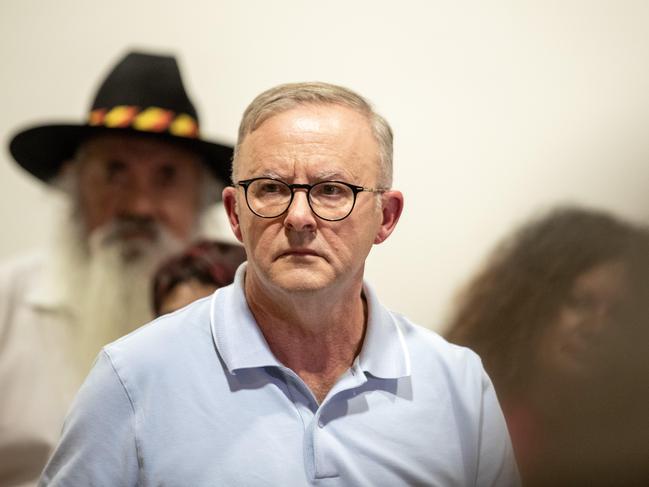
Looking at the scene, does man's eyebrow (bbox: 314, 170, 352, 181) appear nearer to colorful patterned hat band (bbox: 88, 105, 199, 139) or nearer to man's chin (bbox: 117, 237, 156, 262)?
colorful patterned hat band (bbox: 88, 105, 199, 139)

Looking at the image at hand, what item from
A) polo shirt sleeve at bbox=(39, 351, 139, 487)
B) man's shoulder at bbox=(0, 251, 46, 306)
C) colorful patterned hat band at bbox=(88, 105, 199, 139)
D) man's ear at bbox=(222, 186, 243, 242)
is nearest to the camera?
polo shirt sleeve at bbox=(39, 351, 139, 487)

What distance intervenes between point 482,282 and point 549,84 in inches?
21.9

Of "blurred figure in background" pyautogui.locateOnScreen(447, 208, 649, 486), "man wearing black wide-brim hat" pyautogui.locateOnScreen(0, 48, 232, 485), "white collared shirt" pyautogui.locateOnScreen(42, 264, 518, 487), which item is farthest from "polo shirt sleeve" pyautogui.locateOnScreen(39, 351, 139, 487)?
"blurred figure in background" pyautogui.locateOnScreen(447, 208, 649, 486)


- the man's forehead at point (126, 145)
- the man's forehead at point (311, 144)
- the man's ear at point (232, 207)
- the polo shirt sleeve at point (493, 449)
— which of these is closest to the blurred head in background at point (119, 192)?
the man's forehead at point (126, 145)

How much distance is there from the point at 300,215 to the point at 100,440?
52 centimetres

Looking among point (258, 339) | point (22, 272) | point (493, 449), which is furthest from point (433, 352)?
point (22, 272)

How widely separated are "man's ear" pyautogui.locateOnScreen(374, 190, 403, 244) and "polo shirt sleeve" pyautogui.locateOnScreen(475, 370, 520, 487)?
0.40 meters

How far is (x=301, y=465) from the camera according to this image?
4.07ft

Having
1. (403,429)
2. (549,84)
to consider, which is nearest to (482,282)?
(549,84)

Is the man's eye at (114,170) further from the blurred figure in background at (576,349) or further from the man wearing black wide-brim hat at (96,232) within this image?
the blurred figure in background at (576,349)

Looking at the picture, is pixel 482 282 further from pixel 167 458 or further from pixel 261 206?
pixel 167 458

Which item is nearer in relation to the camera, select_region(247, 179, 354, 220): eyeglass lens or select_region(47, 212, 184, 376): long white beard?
select_region(247, 179, 354, 220): eyeglass lens

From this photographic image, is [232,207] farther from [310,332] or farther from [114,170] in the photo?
[114,170]

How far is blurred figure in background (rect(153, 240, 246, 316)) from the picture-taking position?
2029 millimetres
